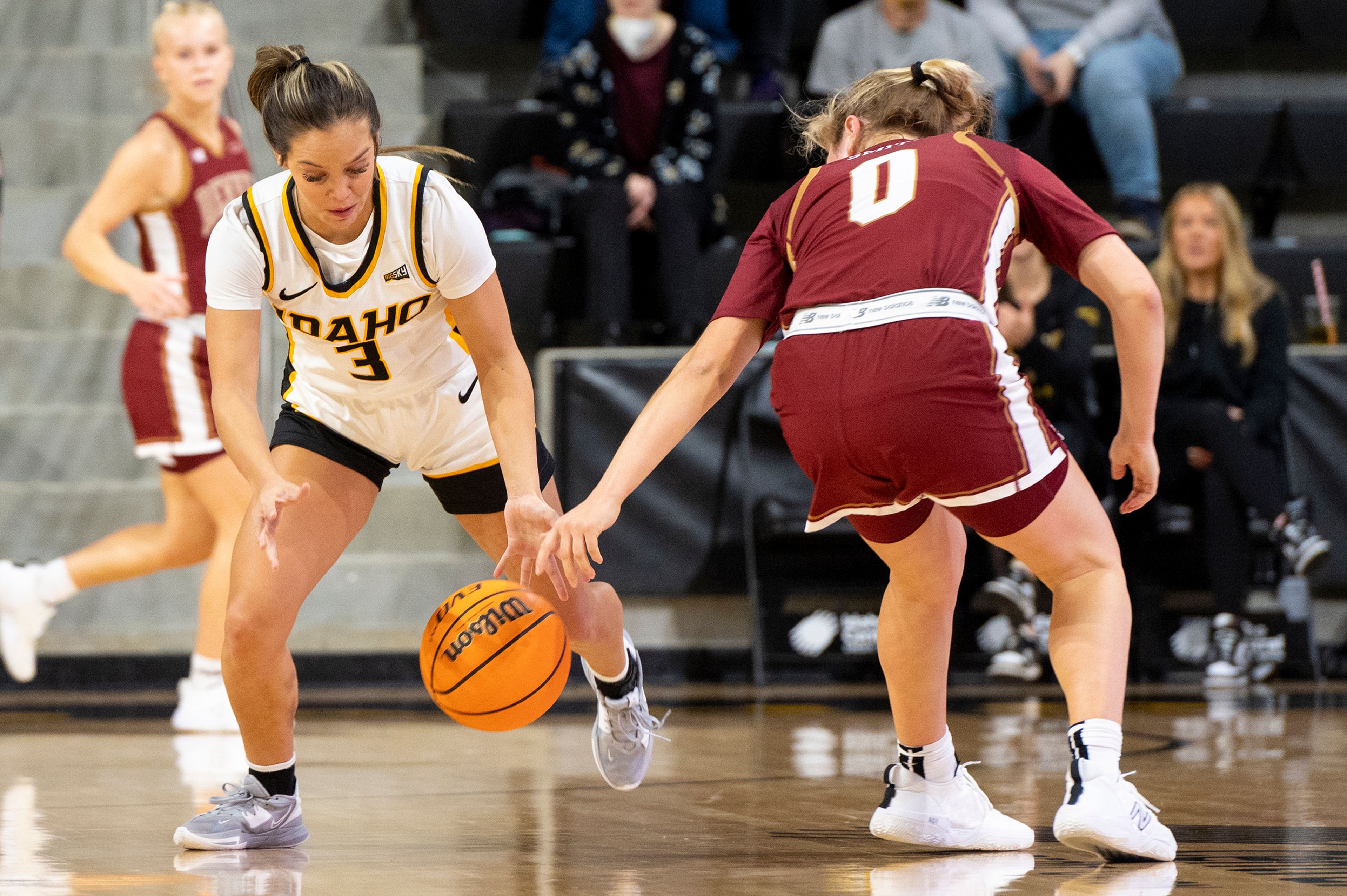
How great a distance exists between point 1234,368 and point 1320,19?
3095 mm

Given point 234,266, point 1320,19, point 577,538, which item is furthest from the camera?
point 1320,19

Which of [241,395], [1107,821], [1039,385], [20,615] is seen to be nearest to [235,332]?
[241,395]

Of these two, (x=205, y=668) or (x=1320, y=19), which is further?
(x=1320, y=19)

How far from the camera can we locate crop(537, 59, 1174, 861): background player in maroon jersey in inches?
110

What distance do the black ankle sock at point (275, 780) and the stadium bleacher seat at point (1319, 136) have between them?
6566 mm

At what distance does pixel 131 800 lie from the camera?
12.1ft

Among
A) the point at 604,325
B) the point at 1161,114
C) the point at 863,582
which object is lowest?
the point at 863,582

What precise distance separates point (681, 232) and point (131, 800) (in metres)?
3.93

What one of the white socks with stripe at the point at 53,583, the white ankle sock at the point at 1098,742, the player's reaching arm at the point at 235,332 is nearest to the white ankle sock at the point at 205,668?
the white socks with stripe at the point at 53,583

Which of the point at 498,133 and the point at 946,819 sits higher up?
the point at 498,133

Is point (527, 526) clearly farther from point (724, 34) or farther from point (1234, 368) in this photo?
point (724, 34)

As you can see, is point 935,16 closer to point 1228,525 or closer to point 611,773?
point 1228,525

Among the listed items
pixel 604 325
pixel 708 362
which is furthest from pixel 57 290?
pixel 708 362

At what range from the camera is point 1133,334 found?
285 centimetres
